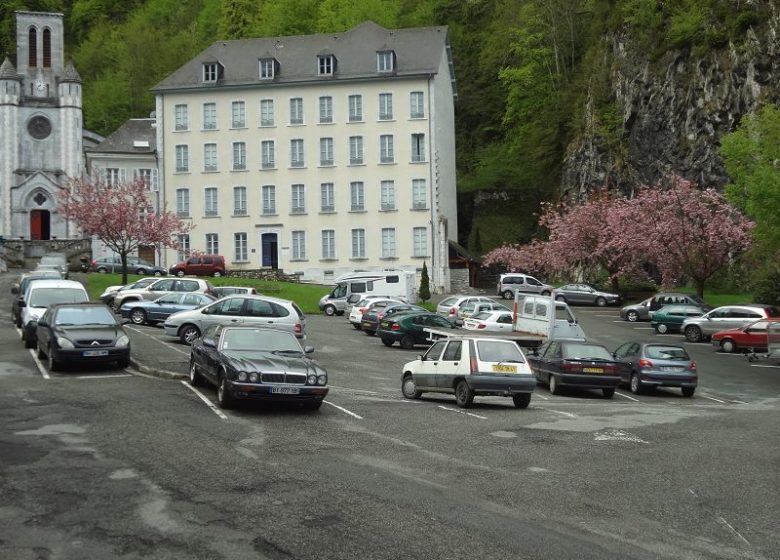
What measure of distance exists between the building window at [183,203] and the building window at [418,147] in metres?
16.9

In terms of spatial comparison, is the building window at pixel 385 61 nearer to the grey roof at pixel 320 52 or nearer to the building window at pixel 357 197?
the grey roof at pixel 320 52

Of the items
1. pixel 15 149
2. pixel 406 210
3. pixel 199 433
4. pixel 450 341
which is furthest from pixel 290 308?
pixel 15 149

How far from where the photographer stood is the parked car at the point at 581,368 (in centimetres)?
2583

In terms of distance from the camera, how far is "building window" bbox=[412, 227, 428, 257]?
67.8 metres

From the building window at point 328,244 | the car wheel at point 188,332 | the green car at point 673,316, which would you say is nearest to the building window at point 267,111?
the building window at point 328,244

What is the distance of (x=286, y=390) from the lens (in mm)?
17703

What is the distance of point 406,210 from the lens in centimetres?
6819

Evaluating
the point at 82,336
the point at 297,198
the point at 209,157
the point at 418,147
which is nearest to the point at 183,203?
the point at 209,157

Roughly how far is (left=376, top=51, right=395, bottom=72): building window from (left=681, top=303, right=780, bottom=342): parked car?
3289 centimetres

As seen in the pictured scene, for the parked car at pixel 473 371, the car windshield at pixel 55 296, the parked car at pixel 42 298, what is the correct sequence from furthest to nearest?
1. the car windshield at pixel 55 296
2. the parked car at pixel 42 298
3. the parked car at pixel 473 371

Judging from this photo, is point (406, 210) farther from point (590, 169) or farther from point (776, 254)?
point (776, 254)

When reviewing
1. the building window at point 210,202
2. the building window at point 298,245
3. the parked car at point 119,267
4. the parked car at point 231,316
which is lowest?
the parked car at point 231,316

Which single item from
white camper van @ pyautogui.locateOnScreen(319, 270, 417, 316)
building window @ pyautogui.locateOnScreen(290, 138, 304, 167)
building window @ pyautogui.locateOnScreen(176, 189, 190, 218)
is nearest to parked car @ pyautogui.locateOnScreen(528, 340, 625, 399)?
white camper van @ pyautogui.locateOnScreen(319, 270, 417, 316)

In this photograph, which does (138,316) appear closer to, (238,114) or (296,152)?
(296,152)
